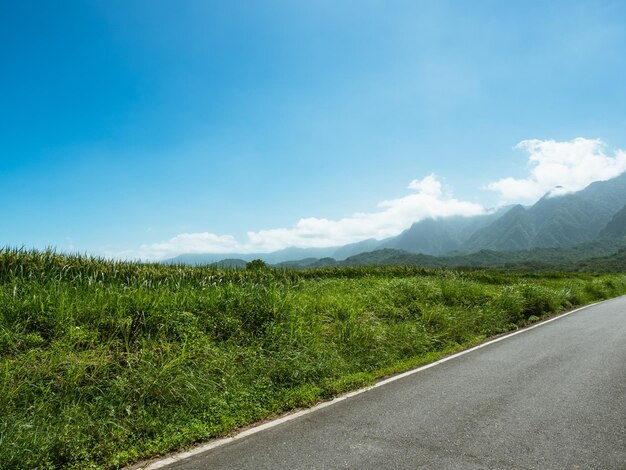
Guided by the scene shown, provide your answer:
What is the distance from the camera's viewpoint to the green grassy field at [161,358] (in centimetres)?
493

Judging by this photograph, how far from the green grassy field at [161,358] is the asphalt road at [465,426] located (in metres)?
0.82

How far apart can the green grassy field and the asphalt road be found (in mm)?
823

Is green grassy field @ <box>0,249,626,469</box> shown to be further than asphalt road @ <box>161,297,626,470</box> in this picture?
Yes

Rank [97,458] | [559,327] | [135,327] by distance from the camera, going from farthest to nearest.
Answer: [559,327]
[135,327]
[97,458]

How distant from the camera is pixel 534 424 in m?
5.45

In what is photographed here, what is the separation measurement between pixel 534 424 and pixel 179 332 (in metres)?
6.32

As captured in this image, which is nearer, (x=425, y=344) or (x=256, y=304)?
(x=256, y=304)

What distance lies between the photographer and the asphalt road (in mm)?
4512

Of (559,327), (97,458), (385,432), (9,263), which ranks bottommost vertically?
(559,327)

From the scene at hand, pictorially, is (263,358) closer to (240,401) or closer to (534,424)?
(240,401)

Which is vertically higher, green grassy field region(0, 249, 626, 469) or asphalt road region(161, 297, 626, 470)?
green grassy field region(0, 249, 626, 469)

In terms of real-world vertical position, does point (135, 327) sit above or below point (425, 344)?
above

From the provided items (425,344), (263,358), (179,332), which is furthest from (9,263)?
(425,344)

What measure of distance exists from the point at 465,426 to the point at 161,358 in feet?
16.6
